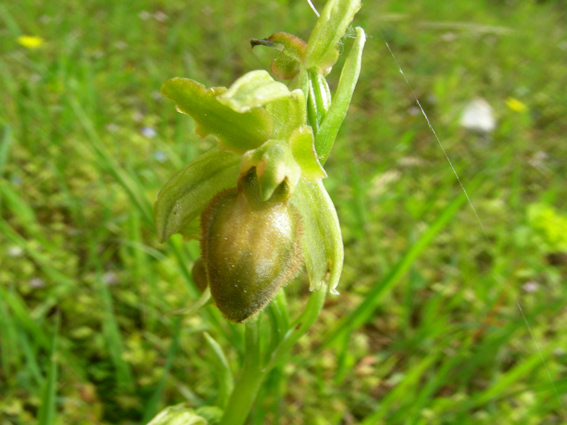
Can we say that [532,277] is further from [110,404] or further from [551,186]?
[110,404]

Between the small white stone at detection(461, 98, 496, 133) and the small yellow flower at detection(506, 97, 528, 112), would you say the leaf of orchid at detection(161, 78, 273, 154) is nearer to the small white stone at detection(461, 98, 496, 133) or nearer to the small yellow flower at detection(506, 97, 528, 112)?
the small white stone at detection(461, 98, 496, 133)

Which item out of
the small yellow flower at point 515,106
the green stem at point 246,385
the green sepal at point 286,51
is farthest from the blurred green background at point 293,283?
the green sepal at point 286,51

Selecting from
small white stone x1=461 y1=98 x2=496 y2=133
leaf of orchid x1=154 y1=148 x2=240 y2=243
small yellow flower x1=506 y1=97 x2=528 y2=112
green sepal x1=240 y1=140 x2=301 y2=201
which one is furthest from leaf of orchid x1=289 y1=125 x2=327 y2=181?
small yellow flower x1=506 y1=97 x2=528 y2=112

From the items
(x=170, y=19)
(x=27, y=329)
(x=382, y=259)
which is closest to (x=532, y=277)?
(x=382, y=259)

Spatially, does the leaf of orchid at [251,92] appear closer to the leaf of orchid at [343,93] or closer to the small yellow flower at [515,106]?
the leaf of orchid at [343,93]

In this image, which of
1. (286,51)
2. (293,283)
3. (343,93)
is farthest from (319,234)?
(293,283)

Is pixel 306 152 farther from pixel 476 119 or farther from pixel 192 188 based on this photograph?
pixel 476 119
